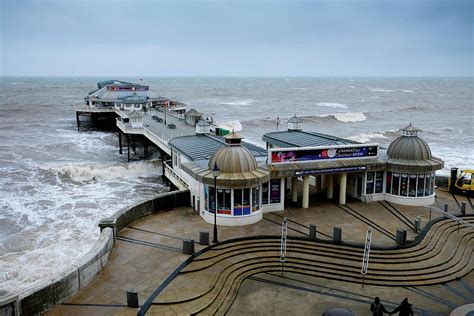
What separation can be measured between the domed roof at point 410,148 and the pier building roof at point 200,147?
24.0 ft

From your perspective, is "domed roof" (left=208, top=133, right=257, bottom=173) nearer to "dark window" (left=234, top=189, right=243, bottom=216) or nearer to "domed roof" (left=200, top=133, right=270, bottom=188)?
"domed roof" (left=200, top=133, right=270, bottom=188)

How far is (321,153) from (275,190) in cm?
330

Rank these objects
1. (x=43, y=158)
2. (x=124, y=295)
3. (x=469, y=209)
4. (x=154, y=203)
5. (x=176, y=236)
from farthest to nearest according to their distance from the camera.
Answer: (x=43, y=158)
(x=469, y=209)
(x=154, y=203)
(x=176, y=236)
(x=124, y=295)

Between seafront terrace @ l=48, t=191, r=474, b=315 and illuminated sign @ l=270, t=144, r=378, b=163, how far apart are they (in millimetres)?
3125

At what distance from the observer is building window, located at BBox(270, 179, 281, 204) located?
2311 cm

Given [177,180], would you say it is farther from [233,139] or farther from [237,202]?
[237,202]

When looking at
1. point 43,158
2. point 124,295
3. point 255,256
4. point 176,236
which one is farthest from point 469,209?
point 43,158

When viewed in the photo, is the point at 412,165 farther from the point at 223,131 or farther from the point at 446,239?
the point at 223,131

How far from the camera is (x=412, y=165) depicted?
2423 cm

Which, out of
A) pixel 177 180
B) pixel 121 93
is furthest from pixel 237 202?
pixel 121 93

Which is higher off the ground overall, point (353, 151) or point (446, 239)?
point (353, 151)

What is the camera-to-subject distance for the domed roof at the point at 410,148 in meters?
24.8

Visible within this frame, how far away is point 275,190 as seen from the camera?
23.2 metres

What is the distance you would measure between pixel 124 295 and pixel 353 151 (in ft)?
49.5
